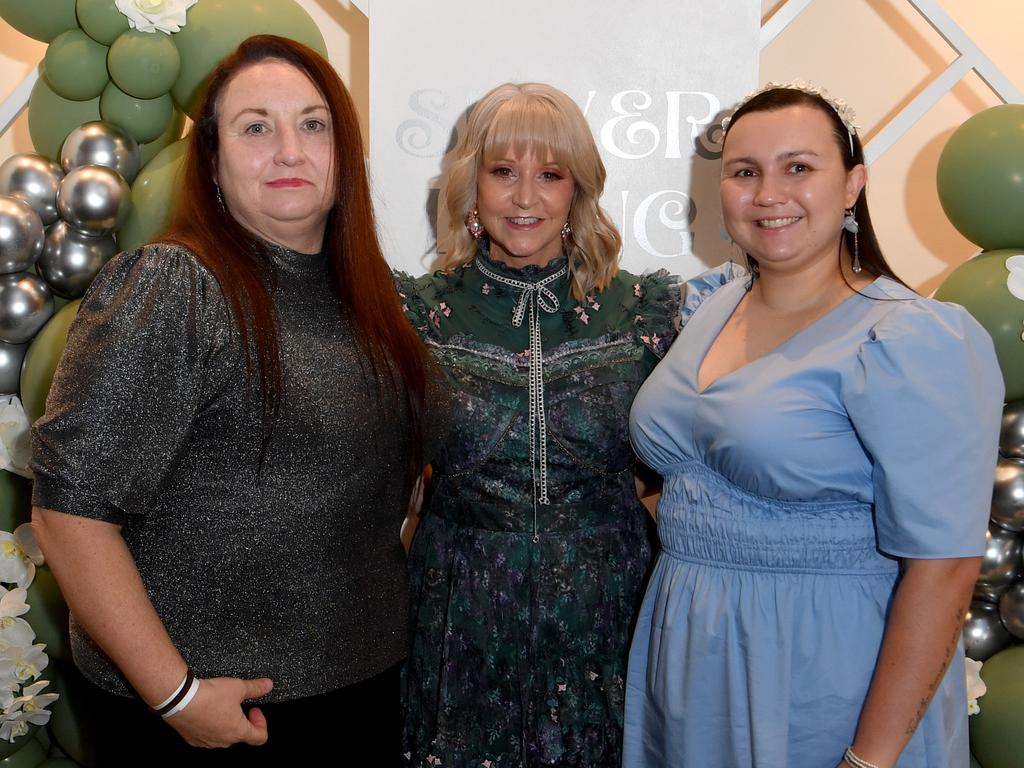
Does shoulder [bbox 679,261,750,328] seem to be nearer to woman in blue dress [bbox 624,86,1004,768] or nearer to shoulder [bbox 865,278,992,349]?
woman in blue dress [bbox 624,86,1004,768]

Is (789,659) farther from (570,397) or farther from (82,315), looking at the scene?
(82,315)

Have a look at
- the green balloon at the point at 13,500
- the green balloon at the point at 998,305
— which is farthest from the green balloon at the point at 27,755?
the green balloon at the point at 998,305

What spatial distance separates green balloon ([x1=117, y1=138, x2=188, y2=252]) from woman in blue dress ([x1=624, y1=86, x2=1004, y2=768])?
3.78 feet

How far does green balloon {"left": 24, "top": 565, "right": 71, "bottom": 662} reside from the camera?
2.40 m

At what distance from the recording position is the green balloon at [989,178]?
88.5 inches

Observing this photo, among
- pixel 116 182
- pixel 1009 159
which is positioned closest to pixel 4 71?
pixel 116 182

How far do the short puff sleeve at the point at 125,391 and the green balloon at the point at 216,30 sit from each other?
0.95 metres

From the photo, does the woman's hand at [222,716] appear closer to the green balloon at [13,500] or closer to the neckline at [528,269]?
the neckline at [528,269]

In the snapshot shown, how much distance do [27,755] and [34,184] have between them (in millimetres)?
1366

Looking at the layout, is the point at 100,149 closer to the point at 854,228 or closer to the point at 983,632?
the point at 854,228

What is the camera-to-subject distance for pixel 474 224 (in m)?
2.26

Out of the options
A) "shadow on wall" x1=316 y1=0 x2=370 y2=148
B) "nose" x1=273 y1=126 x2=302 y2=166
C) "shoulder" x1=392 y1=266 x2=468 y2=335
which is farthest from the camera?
"shadow on wall" x1=316 y1=0 x2=370 y2=148

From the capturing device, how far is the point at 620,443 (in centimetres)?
212

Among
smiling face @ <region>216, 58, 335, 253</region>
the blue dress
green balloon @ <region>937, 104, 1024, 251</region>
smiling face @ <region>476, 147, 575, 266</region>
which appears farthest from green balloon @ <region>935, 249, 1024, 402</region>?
smiling face @ <region>216, 58, 335, 253</region>
